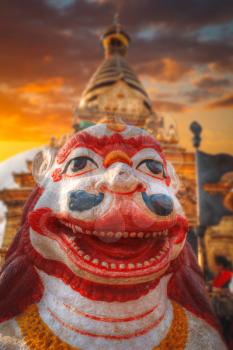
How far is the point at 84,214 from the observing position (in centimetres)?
133

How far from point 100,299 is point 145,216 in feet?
1.51

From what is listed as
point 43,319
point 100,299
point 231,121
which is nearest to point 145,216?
point 100,299

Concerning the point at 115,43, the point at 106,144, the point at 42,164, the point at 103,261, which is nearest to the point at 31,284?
the point at 103,261

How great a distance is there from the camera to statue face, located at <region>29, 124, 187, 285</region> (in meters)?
1.32

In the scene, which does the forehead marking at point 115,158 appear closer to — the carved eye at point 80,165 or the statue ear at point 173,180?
the carved eye at point 80,165

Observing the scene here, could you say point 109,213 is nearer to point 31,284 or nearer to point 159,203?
point 159,203

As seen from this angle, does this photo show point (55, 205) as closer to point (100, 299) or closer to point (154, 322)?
point (100, 299)

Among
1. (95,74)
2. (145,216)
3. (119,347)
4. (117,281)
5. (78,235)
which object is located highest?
(95,74)

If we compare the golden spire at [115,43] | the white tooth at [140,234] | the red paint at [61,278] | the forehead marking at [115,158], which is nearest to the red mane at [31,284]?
the red paint at [61,278]

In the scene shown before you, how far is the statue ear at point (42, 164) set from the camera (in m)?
1.81

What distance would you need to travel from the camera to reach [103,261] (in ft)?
Result: 4.40

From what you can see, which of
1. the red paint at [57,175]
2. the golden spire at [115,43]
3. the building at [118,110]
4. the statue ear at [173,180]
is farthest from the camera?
the golden spire at [115,43]

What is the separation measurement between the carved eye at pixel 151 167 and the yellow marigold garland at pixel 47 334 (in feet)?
2.56

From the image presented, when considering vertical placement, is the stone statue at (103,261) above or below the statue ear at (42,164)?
below
